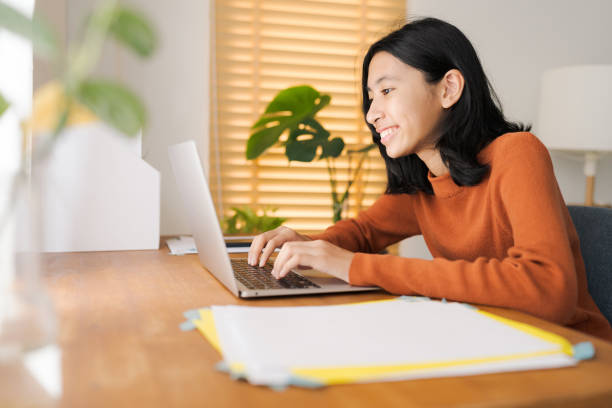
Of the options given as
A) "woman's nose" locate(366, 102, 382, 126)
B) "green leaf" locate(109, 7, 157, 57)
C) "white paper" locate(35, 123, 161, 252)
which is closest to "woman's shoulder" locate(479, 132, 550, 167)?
"woman's nose" locate(366, 102, 382, 126)

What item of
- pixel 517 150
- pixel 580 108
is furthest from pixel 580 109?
pixel 517 150

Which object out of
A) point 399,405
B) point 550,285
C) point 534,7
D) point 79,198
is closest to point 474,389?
point 399,405

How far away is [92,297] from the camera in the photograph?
2.60 feet

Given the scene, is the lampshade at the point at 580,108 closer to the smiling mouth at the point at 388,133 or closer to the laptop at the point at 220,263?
the smiling mouth at the point at 388,133

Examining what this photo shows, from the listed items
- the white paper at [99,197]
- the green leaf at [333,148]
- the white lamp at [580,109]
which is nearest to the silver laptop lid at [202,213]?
the white paper at [99,197]

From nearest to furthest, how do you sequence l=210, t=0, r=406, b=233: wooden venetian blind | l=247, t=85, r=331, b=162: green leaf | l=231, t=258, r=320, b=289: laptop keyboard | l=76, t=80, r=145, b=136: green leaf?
l=76, t=80, r=145, b=136: green leaf < l=231, t=258, r=320, b=289: laptop keyboard < l=247, t=85, r=331, b=162: green leaf < l=210, t=0, r=406, b=233: wooden venetian blind

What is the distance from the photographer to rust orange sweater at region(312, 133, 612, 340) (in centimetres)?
76

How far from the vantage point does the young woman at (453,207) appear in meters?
0.77

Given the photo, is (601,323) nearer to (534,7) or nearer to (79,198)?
(79,198)

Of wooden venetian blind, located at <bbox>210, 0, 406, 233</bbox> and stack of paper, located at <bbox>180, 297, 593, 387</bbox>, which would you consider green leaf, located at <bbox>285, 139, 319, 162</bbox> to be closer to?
wooden venetian blind, located at <bbox>210, 0, 406, 233</bbox>

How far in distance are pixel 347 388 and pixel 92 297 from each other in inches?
19.5

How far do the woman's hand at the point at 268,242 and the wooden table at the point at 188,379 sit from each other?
0.28m

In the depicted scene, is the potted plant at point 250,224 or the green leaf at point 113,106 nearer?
the green leaf at point 113,106

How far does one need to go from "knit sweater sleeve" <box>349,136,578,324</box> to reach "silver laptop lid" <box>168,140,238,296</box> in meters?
0.21
